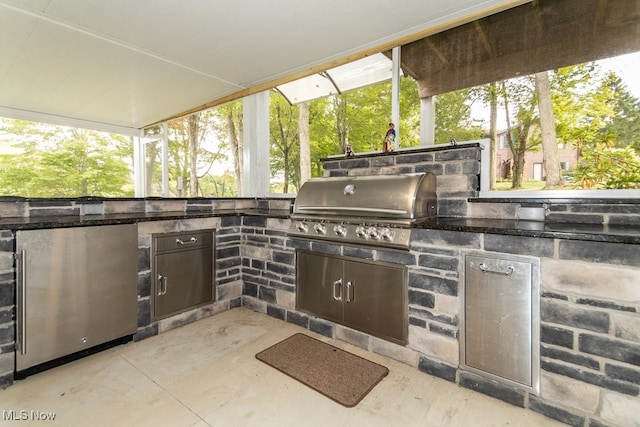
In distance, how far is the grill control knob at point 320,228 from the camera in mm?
2455

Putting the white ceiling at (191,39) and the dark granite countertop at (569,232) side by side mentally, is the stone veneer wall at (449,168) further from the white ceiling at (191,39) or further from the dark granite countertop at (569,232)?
the white ceiling at (191,39)

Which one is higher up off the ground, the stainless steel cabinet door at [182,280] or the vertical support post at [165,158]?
the vertical support post at [165,158]

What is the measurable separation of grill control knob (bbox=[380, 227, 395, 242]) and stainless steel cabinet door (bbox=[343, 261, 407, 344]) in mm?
→ 227

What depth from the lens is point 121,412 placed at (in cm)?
166

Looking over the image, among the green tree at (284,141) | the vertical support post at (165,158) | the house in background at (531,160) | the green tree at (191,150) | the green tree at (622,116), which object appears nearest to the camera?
the green tree at (622,116)

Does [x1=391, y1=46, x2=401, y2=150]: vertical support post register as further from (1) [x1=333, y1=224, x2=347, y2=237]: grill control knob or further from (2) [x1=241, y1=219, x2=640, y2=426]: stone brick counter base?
(2) [x1=241, y1=219, x2=640, y2=426]: stone brick counter base

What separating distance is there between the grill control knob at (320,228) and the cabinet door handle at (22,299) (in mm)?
1907

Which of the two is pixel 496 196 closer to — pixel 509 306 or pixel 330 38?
pixel 509 306

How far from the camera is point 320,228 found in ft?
8.14

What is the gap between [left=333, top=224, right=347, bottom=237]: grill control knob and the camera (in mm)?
2325

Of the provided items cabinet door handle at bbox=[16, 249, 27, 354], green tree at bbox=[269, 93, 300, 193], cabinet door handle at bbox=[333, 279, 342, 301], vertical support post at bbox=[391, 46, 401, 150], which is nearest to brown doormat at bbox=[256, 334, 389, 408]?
cabinet door handle at bbox=[333, 279, 342, 301]

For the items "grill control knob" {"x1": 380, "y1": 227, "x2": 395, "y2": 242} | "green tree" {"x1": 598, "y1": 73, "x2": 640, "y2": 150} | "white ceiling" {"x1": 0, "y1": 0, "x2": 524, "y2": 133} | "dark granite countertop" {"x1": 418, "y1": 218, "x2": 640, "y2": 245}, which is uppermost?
"white ceiling" {"x1": 0, "y1": 0, "x2": 524, "y2": 133}

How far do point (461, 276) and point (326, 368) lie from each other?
3.61 feet

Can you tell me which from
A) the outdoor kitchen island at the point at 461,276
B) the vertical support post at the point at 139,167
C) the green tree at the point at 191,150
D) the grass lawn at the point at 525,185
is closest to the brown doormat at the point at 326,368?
the outdoor kitchen island at the point at 461,276
